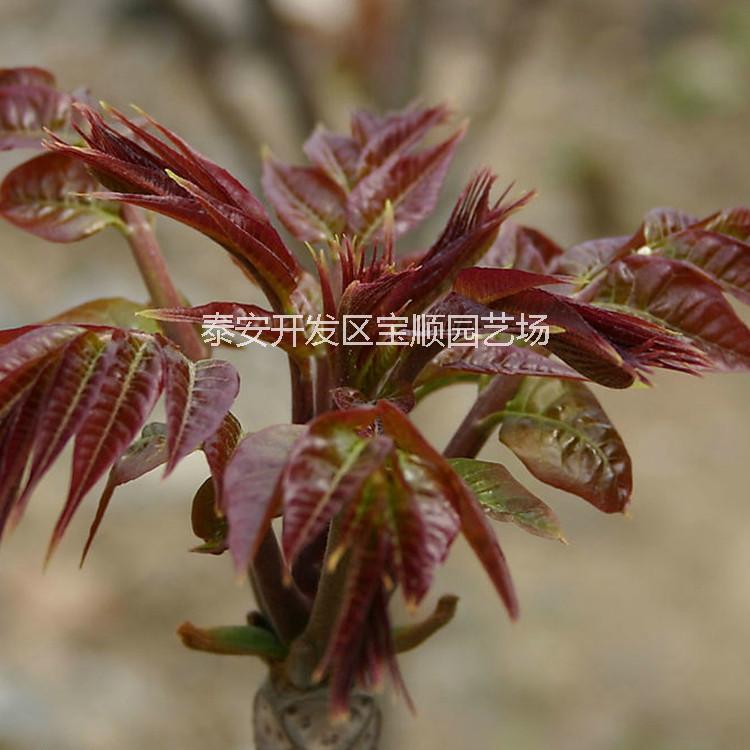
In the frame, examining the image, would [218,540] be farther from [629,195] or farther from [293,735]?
[629,195]

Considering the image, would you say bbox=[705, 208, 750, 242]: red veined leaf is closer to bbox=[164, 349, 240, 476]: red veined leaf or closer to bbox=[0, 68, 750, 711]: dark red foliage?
bbox=[0, 68, 750, 711]: dark red foliage

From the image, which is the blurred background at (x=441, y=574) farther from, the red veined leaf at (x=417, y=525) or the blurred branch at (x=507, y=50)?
the red veined leaf at (x=417, y=525)

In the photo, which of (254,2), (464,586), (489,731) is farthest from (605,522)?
(254,2)

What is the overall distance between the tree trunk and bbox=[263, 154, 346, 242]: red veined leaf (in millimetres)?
316

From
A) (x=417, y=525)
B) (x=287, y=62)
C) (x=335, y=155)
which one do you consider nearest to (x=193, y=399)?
(x=417, y=525)

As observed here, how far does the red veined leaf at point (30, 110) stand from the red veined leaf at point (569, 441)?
40 cm

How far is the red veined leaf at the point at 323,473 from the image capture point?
0.44 metres

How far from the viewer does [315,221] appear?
780 mm

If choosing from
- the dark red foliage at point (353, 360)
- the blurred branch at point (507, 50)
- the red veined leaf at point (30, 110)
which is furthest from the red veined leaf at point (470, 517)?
the blurred branch at point (507, 50)

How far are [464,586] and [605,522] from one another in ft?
1.32

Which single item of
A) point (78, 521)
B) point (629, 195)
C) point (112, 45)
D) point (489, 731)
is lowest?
point (489, 731)

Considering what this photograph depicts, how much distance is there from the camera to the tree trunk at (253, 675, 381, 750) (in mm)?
699

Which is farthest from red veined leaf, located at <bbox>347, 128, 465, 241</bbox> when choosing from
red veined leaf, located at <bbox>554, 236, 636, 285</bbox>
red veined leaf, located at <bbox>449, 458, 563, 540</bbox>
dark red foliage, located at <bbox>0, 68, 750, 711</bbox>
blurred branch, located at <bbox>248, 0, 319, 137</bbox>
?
blurred branch, located at <bbox>248, 0, 319, 137</bbox>

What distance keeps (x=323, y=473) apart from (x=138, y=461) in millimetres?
151
